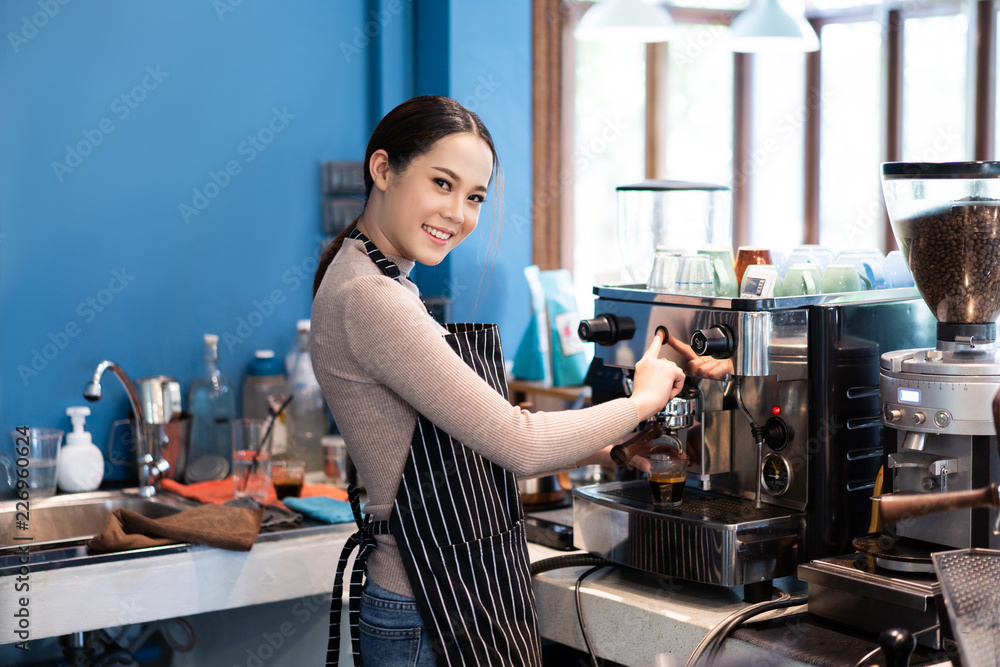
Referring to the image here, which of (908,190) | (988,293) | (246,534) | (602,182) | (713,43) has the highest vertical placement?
(713,43)

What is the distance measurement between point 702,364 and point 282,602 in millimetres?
1170

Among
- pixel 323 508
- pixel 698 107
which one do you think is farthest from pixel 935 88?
pixel 323 508

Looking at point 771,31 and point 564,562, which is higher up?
point 771,31

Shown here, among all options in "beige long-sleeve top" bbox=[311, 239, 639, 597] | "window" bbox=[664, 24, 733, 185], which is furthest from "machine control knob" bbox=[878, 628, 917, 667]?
"window" bbox=[664, 24, 733, 185]

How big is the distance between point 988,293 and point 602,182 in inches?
102

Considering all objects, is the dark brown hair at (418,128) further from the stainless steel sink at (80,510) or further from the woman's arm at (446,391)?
the stainless steel sink at (80,510)

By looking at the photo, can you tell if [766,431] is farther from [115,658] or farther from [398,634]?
[115,658]

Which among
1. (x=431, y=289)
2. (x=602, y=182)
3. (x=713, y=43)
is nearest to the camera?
(x=431, y=289)

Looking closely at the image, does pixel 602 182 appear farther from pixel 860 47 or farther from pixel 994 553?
pixel 994 553

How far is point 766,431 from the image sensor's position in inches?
61.3

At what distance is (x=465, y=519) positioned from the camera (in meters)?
1.31

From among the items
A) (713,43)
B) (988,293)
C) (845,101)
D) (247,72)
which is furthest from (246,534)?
(845,101)

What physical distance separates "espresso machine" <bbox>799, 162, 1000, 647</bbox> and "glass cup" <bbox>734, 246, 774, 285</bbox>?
25 centimetres

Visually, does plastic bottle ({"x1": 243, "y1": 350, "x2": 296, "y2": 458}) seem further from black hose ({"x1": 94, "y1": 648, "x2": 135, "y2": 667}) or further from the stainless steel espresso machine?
the stainless steel espresso machine
